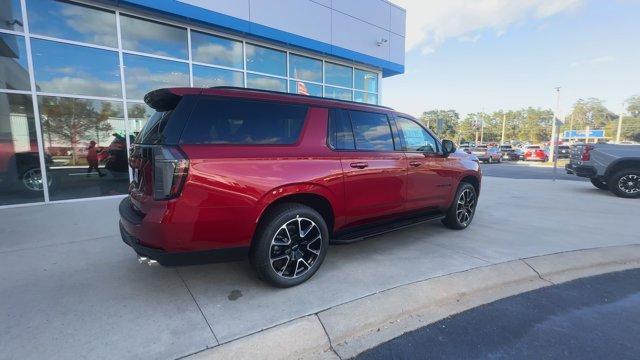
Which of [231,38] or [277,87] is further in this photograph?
[277,87]

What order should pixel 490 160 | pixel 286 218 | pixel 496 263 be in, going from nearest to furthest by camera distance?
1. pixel 286 218
2. pixel 496 263
3. pixel 490 160

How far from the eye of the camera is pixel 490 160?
25.5 meters

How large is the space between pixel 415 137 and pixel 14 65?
8.40m

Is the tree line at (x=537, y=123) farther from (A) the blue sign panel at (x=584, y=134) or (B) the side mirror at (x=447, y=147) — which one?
(B) the side mirror at (x=447, y=147)

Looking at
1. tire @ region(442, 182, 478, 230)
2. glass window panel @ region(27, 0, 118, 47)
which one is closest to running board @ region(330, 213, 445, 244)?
tire @ region(442, 182, 478, 230)

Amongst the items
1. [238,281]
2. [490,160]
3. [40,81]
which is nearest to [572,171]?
[238,281]

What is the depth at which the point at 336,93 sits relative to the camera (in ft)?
40.6

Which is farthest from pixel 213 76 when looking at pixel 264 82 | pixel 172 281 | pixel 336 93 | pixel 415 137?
pixel 172 281

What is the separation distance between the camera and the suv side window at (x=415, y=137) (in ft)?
14.0

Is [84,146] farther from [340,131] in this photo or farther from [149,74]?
[340,131]

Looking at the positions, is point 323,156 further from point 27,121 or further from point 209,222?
point 27,121

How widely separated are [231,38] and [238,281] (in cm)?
819

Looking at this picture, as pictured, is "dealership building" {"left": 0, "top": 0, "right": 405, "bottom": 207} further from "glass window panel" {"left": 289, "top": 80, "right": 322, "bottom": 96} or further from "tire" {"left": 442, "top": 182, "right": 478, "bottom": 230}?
"tire" {"left": 442, "top": 182, "right": 478, "bottom": 230}

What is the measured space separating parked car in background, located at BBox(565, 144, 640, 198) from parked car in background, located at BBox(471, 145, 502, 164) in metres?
16.7
